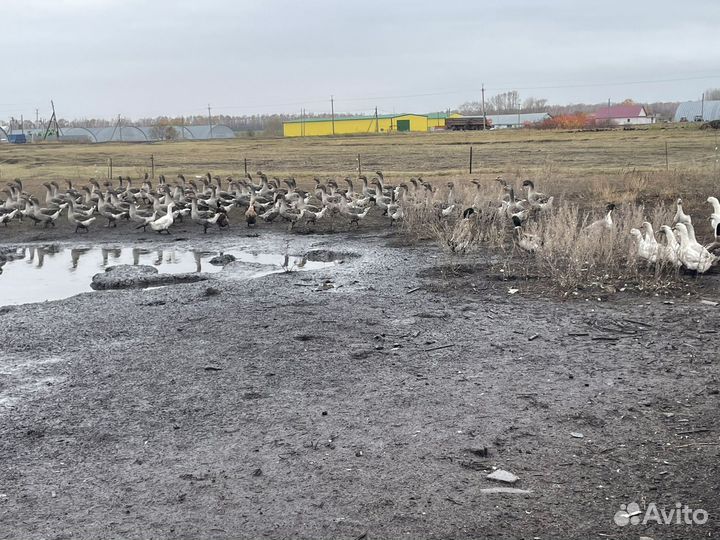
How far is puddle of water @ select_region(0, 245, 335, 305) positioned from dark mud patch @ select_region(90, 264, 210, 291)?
0.33 metres

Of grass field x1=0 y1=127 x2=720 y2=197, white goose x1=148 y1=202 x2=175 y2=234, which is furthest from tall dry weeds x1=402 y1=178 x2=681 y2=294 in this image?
grass field x1=0 y1=127 x2=720 y2=197

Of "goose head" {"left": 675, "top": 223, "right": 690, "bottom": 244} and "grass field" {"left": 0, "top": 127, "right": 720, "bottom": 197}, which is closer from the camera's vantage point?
"goose head" {"left": 675, "top": 223, "right": 690, "bottom": 244}

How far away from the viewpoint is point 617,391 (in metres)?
8.09

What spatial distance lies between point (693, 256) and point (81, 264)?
12640 mm

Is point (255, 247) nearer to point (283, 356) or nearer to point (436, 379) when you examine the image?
point (283, 356)

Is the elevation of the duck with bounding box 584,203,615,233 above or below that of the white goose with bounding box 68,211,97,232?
above

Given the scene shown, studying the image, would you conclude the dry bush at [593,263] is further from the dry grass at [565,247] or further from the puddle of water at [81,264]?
the puddle of water at [81,264]

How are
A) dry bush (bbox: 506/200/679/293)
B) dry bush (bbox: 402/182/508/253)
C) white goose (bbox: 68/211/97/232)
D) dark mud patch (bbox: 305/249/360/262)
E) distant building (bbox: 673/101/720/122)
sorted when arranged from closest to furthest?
dry bush (bbox: 506/200/679/293)
dry bush (bbox: 402/182/508/253)
dark mud patch (bbox: 305/249/360/262)
white goose (bbox: 68/211/97/232)
distant building (bbox: 673/101/720/122)

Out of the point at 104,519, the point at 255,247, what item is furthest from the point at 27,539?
the point at 255,247

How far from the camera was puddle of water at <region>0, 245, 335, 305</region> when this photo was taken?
15.2m

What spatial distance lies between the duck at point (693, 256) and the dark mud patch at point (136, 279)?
333 inches

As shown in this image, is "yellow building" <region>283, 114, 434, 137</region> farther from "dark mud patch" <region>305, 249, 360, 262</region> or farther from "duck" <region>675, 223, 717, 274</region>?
"duck" <region>675, 223, 717, 274</region>

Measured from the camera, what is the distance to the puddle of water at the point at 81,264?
15.2m

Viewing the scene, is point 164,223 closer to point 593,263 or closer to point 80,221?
point 80,221
